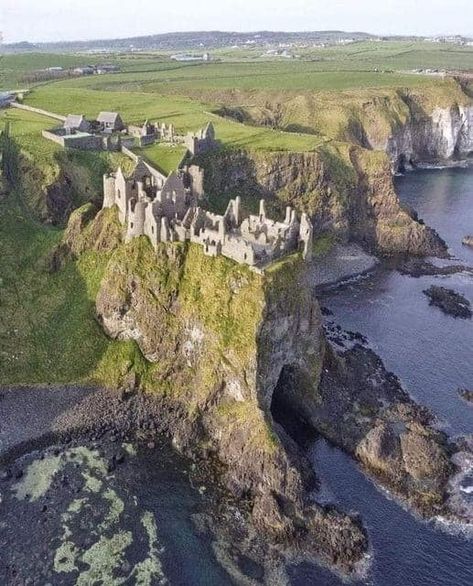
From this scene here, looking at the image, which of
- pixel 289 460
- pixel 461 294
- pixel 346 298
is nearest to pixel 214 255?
pixel 289 460

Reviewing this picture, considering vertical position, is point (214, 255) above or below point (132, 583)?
above

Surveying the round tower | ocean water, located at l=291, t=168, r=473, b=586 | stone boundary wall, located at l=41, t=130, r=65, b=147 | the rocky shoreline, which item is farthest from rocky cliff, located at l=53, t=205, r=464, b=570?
stone boundary wall, located at l=41, t=130, r=65, b=147

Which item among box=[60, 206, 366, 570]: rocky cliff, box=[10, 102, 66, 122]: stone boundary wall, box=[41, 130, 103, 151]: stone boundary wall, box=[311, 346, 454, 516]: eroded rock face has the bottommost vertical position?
box=[311, 346, 454, 516]: eroded rock face

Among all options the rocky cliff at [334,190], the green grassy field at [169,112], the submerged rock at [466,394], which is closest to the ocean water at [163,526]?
the submerged rock at [466,394]

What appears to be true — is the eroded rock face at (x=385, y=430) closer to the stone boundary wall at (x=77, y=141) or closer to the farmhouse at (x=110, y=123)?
the stone boundary wall at (x=77, y=141)

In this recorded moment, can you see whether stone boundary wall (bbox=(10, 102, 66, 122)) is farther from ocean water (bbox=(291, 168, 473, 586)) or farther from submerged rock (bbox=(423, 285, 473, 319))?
submerged rock (bbox=(423, 285, 473, 319))

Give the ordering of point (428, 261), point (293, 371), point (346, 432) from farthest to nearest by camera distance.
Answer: point (428, 261)
point (293, 371)
point (346, 432)

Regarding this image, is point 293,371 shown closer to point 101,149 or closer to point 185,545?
point 185,545

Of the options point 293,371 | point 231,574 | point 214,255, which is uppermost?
point 214,255
